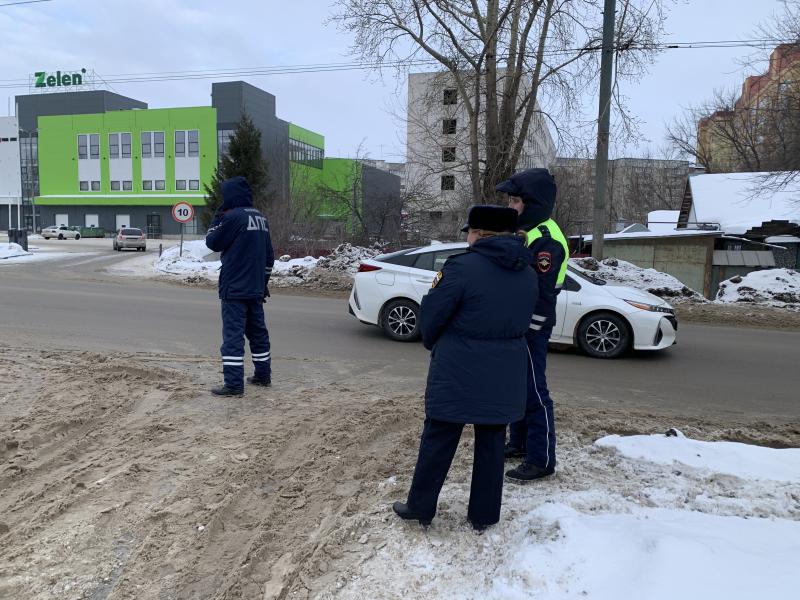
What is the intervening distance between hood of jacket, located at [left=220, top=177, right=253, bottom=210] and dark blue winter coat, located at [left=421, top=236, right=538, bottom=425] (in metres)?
3.27

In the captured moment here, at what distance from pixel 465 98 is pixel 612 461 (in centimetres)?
1752

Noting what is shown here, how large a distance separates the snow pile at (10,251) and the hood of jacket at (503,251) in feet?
89.1

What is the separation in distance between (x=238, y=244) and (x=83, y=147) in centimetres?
7197

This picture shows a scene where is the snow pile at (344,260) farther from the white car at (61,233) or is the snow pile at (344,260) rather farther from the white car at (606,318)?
the white car at (61,233)

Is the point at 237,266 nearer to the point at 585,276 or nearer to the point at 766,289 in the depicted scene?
the point at 585,276

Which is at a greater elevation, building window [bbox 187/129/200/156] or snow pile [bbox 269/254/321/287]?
building window [bbox 187/129/200/156]

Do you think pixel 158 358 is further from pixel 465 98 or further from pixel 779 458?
pixel 465 98

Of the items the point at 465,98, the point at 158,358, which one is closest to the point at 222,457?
the point at 158,358

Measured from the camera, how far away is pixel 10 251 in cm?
2619

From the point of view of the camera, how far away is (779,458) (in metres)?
4.30

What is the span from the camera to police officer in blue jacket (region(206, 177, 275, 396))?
573 centimetres

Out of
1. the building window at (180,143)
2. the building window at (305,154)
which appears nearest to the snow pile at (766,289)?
the building window at (305,154)

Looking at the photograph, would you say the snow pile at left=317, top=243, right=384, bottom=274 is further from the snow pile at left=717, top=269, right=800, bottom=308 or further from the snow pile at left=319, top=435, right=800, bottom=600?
the snow pile at left=319, top=435, right=800, bottom=600

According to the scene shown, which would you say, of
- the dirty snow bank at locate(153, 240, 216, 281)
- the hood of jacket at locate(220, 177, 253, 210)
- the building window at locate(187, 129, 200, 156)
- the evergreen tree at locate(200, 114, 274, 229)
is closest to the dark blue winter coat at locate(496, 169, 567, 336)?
the hood of jacket at locate(220, 177, 253, 210)
